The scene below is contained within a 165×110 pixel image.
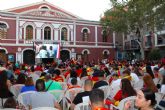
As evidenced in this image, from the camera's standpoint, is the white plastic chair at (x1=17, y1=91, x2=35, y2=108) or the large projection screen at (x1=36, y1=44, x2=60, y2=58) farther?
the large projection screen at (x1=36, y1=44, x2=60, y2=58)

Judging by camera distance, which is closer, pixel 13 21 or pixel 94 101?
pixel 94 101

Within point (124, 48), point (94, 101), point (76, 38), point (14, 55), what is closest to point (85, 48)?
point (76, 38)

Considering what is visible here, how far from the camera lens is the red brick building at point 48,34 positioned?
36.5 meters

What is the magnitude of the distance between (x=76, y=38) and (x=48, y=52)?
950cm

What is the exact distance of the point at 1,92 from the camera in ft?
24.8

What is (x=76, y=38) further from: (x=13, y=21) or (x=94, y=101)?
(x=94, y=101)

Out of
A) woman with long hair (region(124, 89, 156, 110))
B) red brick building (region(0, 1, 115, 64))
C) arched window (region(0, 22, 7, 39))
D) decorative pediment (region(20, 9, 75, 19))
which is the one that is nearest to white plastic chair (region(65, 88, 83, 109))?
woman with long hair (region(124, 89, 156, 110))

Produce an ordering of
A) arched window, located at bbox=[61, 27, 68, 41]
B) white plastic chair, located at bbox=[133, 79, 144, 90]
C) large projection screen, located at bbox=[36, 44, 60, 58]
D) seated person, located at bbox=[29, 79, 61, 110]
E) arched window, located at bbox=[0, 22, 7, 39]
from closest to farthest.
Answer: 1. seated person, located at bbox=[29, 79, 61, 110]
2. white plastic chair, located at bbox=[133, 79, 144, 90]
3. large projection screen, located at bbox=[36, 44, 60, 58]
4. arched window, located at bbox=[0, 22, 7, 39]
5. arched window, located at bbox=[61, 27, 68, 41]

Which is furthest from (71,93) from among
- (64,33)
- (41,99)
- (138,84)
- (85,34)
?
(85,34)

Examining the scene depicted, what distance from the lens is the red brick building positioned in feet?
120

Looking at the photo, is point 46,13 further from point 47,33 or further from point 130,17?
point 130,17

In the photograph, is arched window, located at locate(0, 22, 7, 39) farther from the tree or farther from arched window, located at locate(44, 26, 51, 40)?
the tree

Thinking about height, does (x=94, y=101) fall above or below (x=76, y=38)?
below

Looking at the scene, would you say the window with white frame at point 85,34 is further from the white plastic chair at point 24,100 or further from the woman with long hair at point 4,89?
the white plastic chair at point 24,100
